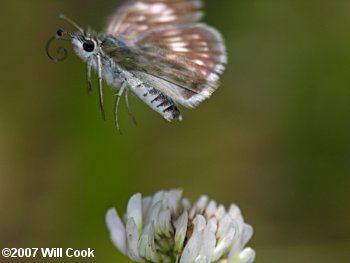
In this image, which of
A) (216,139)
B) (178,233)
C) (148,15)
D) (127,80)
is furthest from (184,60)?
(216,139)

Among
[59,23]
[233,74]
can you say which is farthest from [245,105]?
[59,23]

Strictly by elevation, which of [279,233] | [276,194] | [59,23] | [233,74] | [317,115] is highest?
[59,23]

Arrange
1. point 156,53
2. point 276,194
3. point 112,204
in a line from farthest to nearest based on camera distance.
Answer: point 276,194 → point 112,204 → point 156,53

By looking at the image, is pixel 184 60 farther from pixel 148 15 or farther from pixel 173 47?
pixel 148 15

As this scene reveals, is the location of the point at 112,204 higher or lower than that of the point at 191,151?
lower

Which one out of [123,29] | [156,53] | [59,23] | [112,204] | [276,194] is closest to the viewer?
[156,53]

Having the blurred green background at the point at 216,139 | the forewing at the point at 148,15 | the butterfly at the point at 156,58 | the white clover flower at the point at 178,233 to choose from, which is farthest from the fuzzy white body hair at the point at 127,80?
the blurred green background at the point at 216,139

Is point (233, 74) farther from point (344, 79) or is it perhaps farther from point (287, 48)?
point (344, 79)
